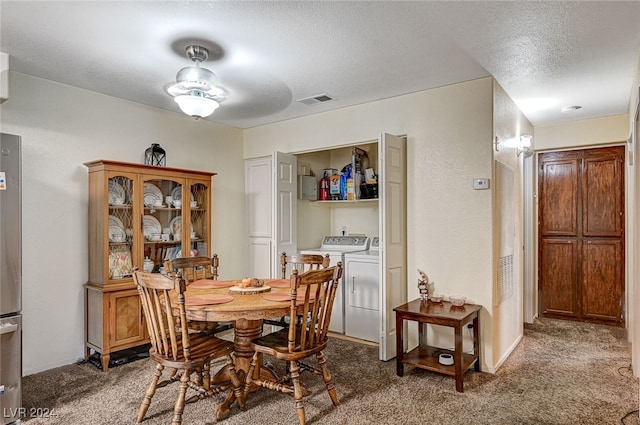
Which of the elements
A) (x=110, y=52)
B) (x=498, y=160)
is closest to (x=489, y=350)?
(x=498, y=160)

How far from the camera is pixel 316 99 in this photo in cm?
383

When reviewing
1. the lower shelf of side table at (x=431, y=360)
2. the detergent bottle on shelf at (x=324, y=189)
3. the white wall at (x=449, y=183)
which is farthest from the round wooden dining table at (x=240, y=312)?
the detergent bottle on shelf at (x=324, y=189)

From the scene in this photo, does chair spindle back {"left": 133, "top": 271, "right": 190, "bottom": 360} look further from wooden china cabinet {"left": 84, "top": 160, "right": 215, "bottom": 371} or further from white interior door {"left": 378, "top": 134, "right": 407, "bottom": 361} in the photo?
white interior door {"left": 378, "top": 134, "right": 407, "bottom": 361}

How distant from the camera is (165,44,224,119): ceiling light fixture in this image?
104 inches

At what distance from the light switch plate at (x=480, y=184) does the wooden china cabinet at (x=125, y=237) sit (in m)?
2.68

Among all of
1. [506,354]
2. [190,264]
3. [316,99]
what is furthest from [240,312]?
[506,354]

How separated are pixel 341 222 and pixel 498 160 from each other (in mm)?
2285

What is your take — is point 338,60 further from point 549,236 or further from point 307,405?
point 549,236

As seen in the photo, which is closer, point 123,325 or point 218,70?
point 218,70

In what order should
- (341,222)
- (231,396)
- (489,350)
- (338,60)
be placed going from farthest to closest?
(341,222) < (489,350) < (338,60) < (231,396)

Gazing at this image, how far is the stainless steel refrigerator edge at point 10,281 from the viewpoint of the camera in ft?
7.75

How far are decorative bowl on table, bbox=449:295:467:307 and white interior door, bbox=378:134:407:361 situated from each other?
0.44 m

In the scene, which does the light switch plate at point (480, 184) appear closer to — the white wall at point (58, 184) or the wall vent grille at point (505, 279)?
the wall vent grille at point (505, 279)

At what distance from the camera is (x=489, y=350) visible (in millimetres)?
3199
